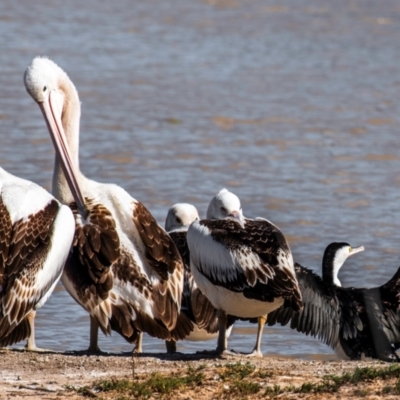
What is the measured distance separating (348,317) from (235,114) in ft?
28.1

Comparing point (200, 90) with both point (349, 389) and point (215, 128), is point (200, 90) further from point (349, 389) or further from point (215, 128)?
point (349, 389)

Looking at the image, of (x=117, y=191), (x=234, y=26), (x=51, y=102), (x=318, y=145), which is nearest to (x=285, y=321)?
(x=117, y=191)

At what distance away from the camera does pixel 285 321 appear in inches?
324

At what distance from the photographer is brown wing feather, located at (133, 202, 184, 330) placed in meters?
7.17

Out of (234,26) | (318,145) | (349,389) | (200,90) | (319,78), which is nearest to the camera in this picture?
(349,389)

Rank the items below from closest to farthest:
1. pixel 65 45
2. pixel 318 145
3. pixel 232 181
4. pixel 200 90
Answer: pixel 232 181 < pixel 318 145 < pixel 200 90 < pixel 65 45

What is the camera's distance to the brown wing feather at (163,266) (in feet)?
23.5

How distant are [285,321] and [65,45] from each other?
13.7 m

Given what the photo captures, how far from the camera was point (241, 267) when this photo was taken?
702 centimetres

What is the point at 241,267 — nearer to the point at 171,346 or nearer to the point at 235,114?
the point at 171,346

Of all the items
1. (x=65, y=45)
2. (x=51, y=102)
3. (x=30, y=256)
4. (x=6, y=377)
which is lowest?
(x=6, y=377)

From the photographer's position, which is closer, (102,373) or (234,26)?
(102,373)

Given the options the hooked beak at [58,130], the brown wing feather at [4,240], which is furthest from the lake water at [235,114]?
the brown wing feather at [4,240]

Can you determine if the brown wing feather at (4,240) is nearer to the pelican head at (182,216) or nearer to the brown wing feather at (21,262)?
the brown wing feather at (21,262)
